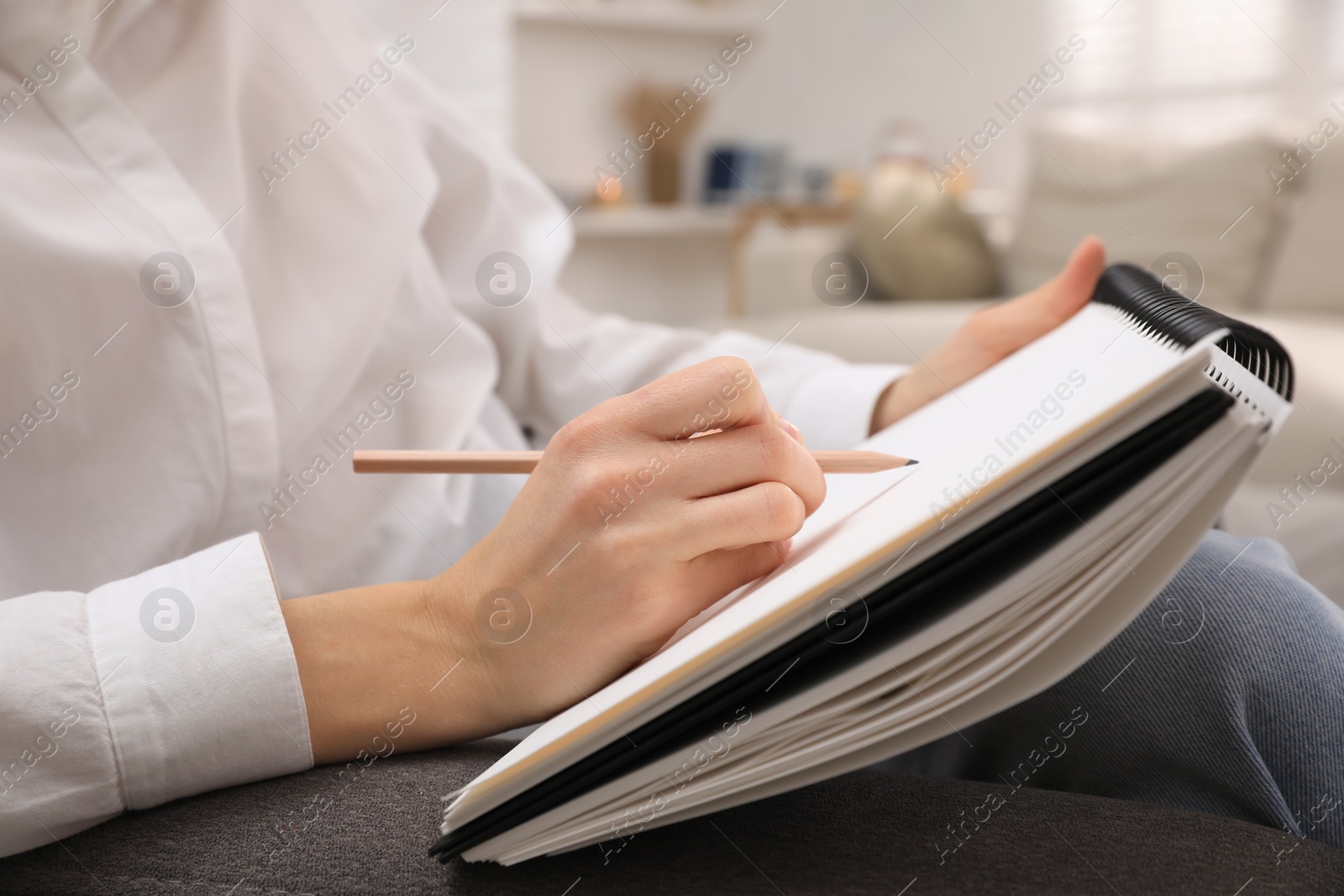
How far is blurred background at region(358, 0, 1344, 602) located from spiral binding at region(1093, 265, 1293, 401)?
1.37ft

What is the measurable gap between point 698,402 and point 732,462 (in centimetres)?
3

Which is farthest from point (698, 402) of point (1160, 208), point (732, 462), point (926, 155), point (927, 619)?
point (926, 155)

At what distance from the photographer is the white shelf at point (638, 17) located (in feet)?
11.3

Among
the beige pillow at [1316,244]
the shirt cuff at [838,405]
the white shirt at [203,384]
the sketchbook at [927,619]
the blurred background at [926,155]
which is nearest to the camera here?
the sketchbook at [927,619]

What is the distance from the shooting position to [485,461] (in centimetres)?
44

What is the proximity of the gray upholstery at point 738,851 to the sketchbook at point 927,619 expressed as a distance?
19mm

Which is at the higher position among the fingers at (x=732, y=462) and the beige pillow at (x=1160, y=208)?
the fingers at (x=732, y=462)

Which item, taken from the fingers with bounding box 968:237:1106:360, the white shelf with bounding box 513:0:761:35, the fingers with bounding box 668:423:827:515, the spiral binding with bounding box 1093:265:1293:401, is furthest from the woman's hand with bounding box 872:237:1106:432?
the white shelf with bounding box 513:0:761:35

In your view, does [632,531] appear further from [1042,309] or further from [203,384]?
[1042,309]

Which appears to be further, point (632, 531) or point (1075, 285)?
point (1075, 285)

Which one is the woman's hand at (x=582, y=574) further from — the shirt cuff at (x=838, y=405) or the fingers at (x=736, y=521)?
the shirt cuff at (x=838, y=405)

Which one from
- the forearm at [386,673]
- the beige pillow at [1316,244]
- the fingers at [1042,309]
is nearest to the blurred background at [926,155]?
the beige pillow at [1316,244]

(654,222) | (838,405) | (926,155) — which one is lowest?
(654,222)

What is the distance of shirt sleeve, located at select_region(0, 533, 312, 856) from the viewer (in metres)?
0.36
